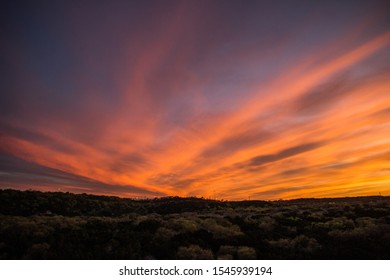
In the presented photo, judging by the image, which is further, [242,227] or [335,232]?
[242,227]

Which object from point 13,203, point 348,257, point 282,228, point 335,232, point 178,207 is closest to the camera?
point 348,257

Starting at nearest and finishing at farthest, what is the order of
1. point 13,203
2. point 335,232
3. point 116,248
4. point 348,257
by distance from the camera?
1. point 348,257
2. point 116,248
3. point 335,232
4. point 13,203

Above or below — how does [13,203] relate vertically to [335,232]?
above
